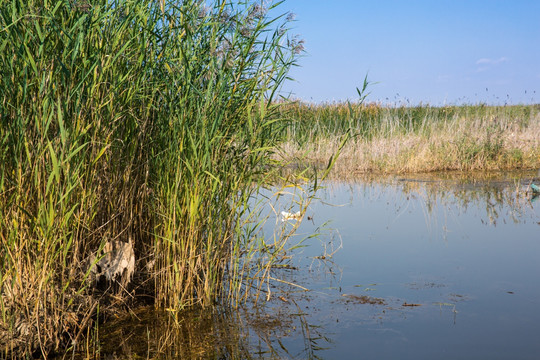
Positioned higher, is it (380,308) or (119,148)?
(119,148)

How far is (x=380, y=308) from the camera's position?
3.84 metres

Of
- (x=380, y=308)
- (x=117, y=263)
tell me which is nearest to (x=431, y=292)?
(x=380, y=308)

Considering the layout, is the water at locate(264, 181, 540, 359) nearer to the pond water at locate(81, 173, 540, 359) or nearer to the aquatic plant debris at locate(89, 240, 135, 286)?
the pond water at locate(81, 173, 540, 359)

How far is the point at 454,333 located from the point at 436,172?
9.53 meters

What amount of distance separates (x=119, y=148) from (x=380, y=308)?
6.64 feet

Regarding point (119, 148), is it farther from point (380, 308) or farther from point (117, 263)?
point (380, 308)

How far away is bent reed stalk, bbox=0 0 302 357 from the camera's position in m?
2.91

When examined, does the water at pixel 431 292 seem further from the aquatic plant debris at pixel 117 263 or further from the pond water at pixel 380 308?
the aquatic plant debris at pixel 117 263

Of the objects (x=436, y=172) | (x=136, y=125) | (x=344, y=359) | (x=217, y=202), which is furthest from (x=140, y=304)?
(x=436, y=172)

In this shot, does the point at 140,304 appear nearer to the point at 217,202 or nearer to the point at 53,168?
the point at 217,202

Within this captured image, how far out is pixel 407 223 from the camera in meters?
6.84

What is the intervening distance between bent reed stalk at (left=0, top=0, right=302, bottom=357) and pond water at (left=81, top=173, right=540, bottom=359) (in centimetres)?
38

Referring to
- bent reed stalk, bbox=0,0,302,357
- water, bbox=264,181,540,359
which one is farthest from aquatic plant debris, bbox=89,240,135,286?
water, bbox=264,181,540,359

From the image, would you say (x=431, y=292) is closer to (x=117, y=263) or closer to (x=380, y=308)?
(x=380, y=308)
